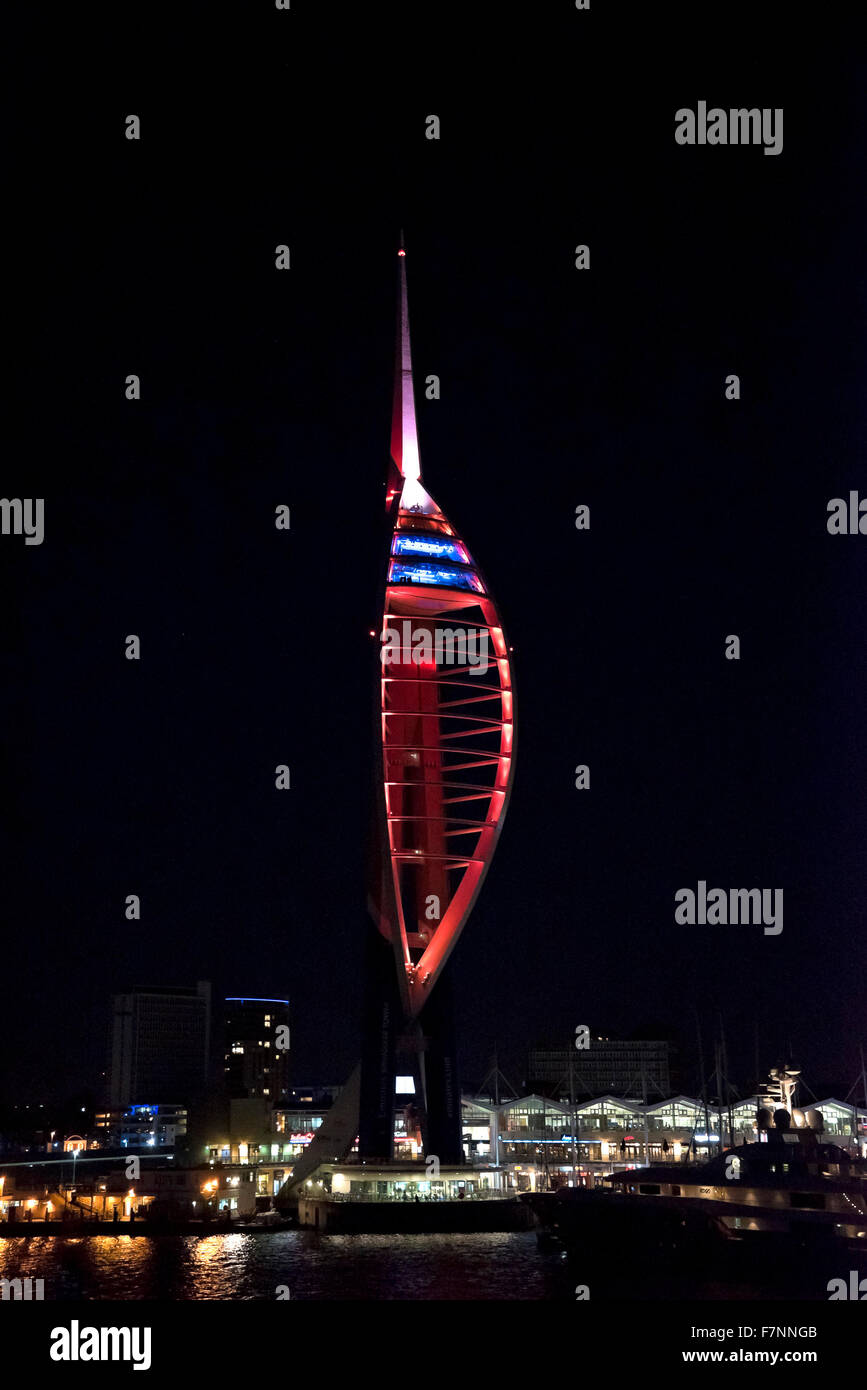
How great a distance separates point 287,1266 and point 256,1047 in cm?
12626

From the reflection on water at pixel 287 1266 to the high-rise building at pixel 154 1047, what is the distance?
105m

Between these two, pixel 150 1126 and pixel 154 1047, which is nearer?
pixel 150 1126

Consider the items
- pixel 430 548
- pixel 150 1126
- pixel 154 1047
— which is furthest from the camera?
pixel 154 1047

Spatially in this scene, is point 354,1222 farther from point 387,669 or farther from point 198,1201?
point 387,669

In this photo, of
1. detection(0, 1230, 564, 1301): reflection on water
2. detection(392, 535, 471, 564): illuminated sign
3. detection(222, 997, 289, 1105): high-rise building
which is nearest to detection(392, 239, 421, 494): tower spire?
detection(392, 535, 471, 564): illuminated sign

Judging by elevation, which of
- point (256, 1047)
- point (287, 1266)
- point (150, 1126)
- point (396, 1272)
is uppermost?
point (396, 1272)

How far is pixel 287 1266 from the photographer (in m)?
43.8

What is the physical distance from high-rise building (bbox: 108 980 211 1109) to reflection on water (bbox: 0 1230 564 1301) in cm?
10501

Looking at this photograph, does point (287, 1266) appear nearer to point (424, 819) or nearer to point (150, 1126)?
point (424, 819)

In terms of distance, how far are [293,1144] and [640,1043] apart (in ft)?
210

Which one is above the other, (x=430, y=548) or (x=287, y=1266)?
(x=430, y=548)

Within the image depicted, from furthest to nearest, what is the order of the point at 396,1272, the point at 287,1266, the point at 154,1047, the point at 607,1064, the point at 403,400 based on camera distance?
1. the point at 154,1047
2. the point at 607,1064
3. the point at 403,400
4. the point at 287,1266
5. the point at 396,1272

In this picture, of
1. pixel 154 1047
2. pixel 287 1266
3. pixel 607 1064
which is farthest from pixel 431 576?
pixel 154 1047
